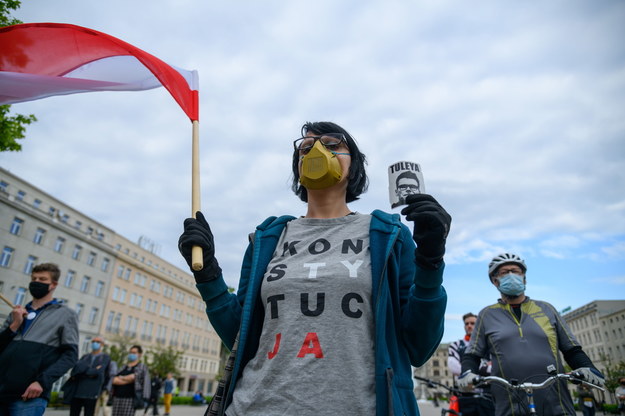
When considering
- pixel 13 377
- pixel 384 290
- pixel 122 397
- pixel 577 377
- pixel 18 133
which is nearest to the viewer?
pixel 384 290

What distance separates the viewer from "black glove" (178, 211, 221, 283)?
1.85m

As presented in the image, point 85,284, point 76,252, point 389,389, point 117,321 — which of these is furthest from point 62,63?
point 117,321

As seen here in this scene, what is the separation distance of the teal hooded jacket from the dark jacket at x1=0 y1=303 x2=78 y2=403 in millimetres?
3092

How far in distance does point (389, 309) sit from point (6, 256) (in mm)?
41838

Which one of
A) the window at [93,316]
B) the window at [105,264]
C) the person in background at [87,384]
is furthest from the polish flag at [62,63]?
the window at [105,264]

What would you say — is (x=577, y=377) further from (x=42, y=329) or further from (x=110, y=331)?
(x=110, y=331)

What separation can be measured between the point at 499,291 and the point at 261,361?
319 centimetres

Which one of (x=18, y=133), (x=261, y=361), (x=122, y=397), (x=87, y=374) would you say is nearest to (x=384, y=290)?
(x=261, y=361)

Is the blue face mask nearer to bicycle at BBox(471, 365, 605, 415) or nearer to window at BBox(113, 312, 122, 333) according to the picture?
bicycle at BBox(471, 365, 605, 415)

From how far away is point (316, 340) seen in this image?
1654 mm

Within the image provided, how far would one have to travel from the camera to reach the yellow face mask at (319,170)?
2041 millimetres

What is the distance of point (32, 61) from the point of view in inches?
139

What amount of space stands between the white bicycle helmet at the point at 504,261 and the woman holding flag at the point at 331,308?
279 cm

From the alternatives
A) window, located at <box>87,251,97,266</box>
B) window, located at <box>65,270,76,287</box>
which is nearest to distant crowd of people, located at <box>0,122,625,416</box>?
window, located at <box>65,270,76,287</box>
